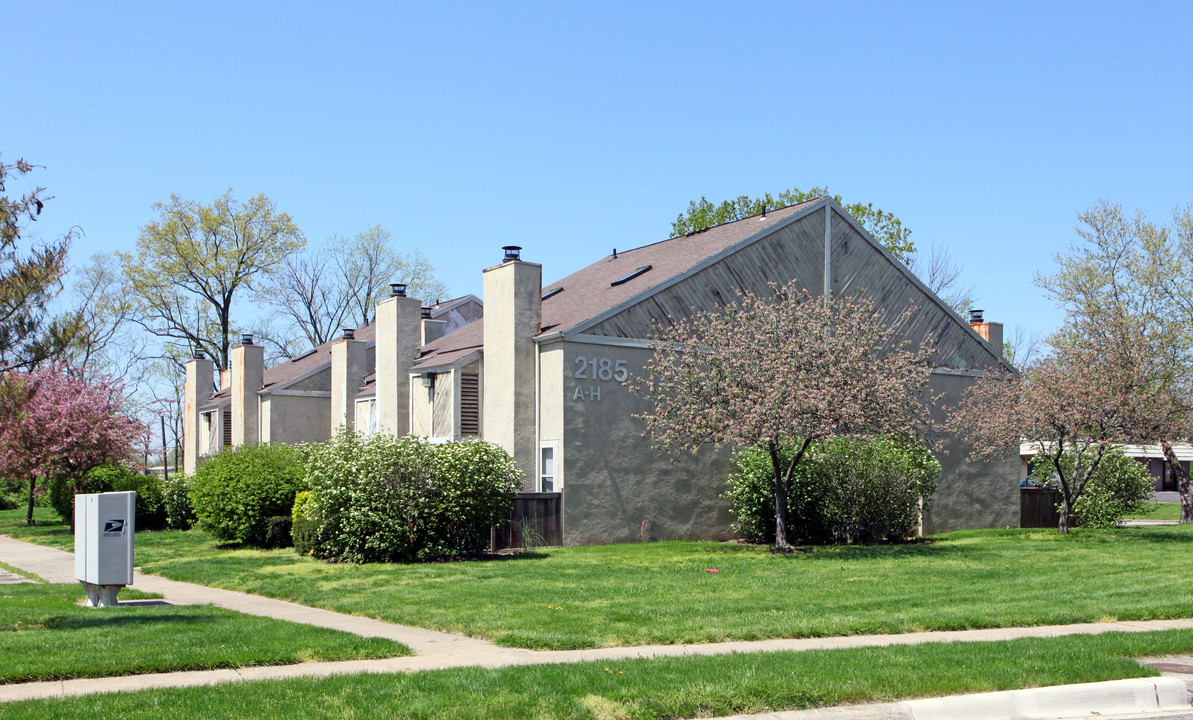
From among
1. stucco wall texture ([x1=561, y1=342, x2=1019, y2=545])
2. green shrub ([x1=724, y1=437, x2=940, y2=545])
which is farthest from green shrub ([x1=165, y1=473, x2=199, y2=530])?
green shrub ([x1=724, y1=437, x2=940, y2=545])

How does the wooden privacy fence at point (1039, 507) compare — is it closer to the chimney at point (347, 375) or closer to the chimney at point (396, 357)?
the chimney at point (396, 357)

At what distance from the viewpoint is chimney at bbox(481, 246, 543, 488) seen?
21.2 meters

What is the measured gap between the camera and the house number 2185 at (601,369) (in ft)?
68.3

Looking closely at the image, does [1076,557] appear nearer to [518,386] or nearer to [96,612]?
[518,386]

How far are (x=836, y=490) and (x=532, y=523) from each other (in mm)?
6347

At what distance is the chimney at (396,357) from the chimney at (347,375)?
12.1 ft

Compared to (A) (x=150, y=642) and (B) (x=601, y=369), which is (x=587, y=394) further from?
(A) (x=150, y=642)

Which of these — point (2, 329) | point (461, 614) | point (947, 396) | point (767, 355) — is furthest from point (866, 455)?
point (2, 329)

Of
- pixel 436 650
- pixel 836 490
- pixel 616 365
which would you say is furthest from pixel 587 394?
pixel 436 650

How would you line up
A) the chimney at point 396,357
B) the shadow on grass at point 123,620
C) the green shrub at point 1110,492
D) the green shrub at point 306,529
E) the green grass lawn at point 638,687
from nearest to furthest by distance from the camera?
the green grass lawn at point 638,687, the shadow on grass at point 123,620, the green shrub at point 306,529, the chimney at point 396,357, the green shrub at point 1110,492

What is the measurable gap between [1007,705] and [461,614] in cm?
625

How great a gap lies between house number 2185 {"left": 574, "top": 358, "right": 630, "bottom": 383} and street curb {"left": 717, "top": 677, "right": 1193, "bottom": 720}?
533 inches

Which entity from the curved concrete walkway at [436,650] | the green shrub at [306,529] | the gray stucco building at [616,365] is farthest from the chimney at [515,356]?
the curved concrete walkway at [436,650]

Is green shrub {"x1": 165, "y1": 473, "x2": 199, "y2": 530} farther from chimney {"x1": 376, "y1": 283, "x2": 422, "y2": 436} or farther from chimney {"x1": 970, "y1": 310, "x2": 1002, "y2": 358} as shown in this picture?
chimney {"x1": 970, "y1": 310, "x2": 1002, "y2": 358}
